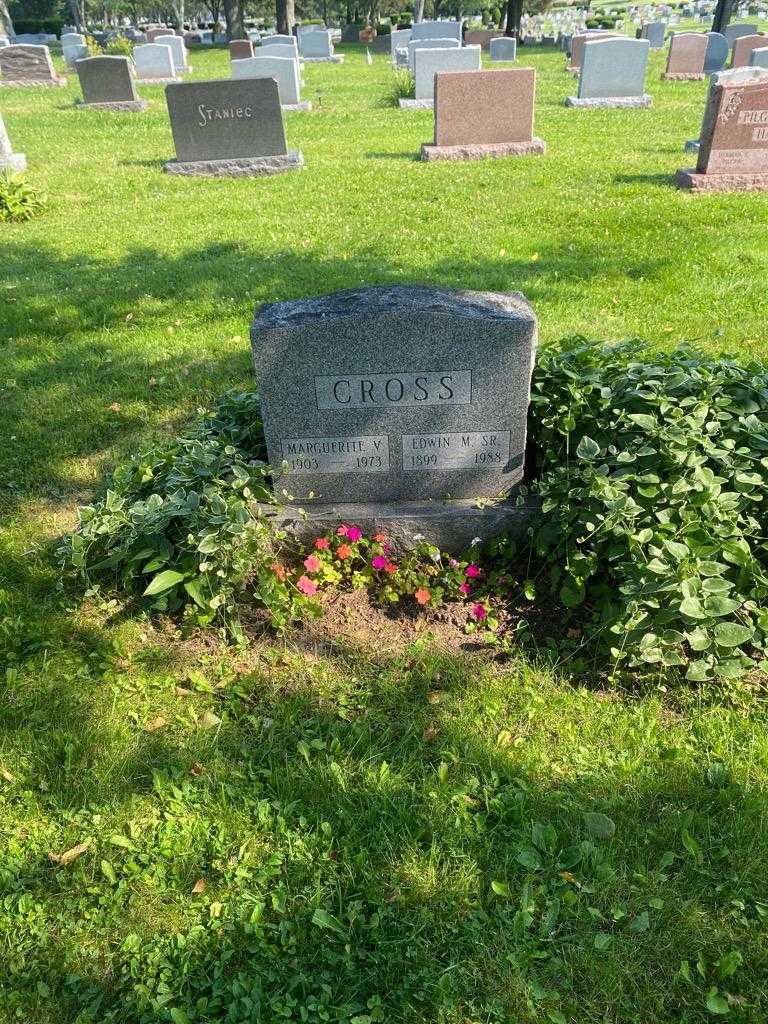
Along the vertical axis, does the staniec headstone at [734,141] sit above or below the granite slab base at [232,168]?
above

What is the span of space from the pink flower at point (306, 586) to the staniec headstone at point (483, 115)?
34.2 feet

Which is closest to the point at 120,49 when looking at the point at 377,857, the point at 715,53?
the point at 715,53

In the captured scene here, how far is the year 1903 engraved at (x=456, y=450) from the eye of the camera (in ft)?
11.6

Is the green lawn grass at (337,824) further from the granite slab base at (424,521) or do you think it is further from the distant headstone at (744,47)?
the distant headstone at (744,47)

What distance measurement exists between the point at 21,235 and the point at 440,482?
775 cm

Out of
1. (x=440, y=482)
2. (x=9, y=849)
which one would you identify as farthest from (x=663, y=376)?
(x=9, y=849)

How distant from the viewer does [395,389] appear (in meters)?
3.40

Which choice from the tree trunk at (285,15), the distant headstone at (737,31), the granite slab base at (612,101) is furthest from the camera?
the tree trunk at (285,15)

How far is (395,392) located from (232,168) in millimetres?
9897

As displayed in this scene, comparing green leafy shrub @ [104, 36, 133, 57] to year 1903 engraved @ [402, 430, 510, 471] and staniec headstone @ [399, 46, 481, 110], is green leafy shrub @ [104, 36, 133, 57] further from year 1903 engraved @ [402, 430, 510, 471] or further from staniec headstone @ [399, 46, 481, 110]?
year 1903 engraved @ [402, 430, 510, 471]

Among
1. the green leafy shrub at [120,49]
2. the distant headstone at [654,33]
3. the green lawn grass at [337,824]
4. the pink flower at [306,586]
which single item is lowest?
the green lawn grass at [337,824]

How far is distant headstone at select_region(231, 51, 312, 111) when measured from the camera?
16.3 meters

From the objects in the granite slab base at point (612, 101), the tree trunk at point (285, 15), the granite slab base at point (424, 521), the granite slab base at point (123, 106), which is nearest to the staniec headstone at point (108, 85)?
the granite slab base at point (123, 106)

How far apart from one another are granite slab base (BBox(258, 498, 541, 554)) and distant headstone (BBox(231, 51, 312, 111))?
15.3 m
